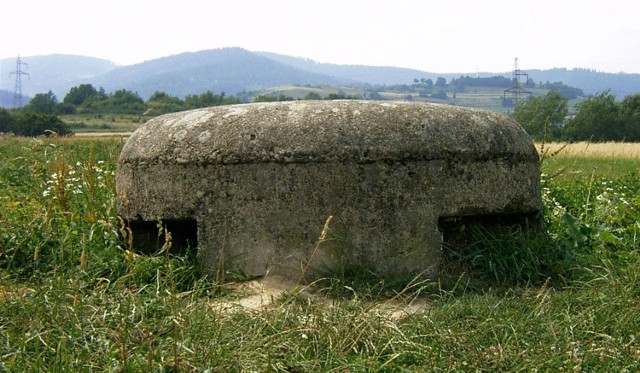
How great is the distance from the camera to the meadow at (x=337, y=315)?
301 cm

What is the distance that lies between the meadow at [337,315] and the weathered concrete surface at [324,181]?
0.22 m

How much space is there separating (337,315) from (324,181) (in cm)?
112

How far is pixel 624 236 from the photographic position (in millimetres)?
5395

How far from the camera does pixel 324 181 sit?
444cm

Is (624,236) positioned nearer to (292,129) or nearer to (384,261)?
(384,261)

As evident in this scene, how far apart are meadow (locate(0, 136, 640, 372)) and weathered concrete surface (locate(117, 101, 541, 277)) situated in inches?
8.8

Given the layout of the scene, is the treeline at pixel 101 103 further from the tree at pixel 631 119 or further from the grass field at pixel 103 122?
the tree at pixel 631 119

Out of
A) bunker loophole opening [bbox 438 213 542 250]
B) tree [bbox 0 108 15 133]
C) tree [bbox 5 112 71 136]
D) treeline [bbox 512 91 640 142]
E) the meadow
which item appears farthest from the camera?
tree [bbox 0 108 15 133]

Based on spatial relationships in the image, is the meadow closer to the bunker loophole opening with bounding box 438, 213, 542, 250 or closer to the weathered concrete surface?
the bunker loophole opening with bounding box 438, 213, 542, 250

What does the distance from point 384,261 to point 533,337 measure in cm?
133

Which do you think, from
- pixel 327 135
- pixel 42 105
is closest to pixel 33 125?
pixel 42 105

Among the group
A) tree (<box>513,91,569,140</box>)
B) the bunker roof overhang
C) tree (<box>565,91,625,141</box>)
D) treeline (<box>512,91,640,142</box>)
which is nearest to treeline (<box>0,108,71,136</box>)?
treeline (<box>512,91,640,142</box>)

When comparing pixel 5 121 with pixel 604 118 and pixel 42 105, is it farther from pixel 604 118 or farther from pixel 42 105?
pixel 604 118

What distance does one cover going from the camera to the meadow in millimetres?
3014
